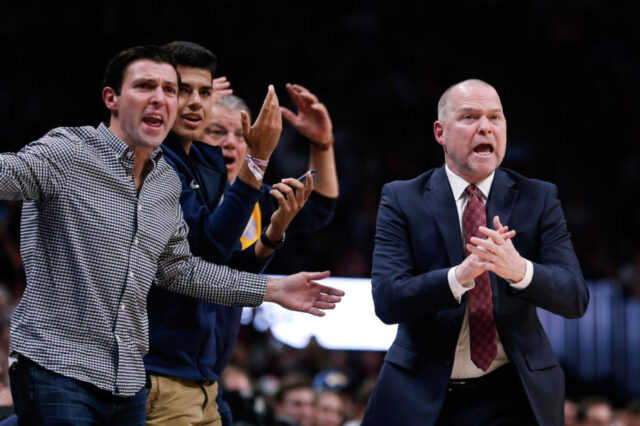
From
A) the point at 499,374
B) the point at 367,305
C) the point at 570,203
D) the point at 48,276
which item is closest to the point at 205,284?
the point at 48,276

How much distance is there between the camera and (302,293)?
309 centimetres

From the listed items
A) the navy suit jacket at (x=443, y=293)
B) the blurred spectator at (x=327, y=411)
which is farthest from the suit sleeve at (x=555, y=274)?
the blurred spectator at (x=327, y=411)

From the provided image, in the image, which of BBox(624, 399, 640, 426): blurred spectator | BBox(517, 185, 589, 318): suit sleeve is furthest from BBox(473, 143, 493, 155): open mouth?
BBox(624, 399, 640, 426): blurred spectator

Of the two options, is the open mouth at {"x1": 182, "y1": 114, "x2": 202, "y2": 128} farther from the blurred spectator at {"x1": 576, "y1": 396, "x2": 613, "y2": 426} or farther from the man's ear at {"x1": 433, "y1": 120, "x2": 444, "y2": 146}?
the blurred spectator at {"x1": 576, "y1": 396, "x2": 613, "y2": 426}

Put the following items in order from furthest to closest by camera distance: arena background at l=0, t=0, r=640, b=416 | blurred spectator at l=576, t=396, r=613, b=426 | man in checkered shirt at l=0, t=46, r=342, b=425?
arena background at l=0, t=0, r=640, b=416 → blurred spectator at l=576, t=396, r=613, b=426 → man in checkered shirt at l=0, t=46, r=342, b=425

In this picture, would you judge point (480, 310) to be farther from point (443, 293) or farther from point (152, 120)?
point (152, 120)

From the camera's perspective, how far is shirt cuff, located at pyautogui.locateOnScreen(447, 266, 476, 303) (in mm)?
2756

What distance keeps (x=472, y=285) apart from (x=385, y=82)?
28.8 feet

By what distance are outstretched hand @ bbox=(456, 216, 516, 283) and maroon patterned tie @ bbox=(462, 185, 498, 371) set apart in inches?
8.1

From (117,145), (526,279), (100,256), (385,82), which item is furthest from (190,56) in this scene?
(385,82)

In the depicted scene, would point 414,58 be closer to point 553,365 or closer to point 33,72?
point 33,72

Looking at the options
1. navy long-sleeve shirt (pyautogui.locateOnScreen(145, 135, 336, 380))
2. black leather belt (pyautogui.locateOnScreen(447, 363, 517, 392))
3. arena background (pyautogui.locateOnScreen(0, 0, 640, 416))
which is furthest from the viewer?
arena background (pyautogui.locateOnScreen(0, 0, 640, 416))

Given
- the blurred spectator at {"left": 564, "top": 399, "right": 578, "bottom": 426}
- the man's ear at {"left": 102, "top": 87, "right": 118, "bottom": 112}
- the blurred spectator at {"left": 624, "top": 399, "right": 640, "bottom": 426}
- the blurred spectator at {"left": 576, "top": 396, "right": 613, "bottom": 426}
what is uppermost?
the man's ear at {"left": 102, "top": 87, "right": 118, "bottom": 112}

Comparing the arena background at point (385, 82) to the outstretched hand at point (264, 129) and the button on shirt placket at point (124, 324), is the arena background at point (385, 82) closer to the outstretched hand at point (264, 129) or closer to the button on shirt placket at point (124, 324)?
the outstretched hand at point (264, 129)
